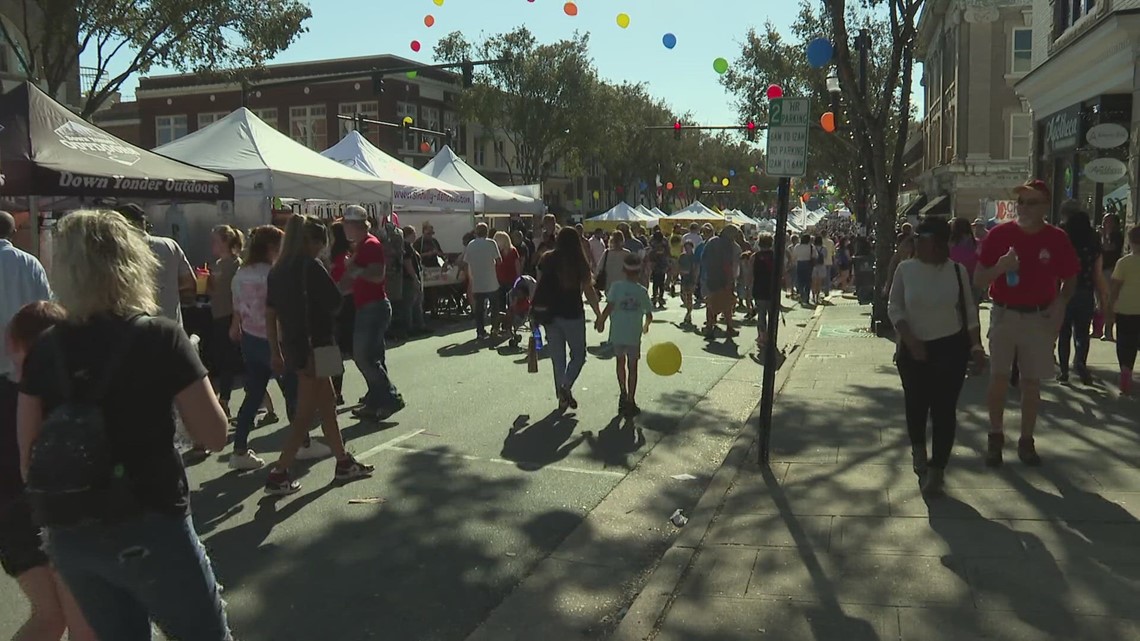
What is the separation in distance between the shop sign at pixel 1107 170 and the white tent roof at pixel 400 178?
36.3ft

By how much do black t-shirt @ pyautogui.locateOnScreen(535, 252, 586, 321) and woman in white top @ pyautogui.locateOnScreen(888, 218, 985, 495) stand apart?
326cm

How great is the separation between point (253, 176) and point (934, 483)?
35.7 feet

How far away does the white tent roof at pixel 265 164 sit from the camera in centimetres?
1415

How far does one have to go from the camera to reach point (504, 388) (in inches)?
401

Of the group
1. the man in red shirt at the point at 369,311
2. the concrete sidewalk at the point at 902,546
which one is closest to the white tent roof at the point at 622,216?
the man in red shirt at the point at 369,311

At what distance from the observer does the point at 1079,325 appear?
9.60 m

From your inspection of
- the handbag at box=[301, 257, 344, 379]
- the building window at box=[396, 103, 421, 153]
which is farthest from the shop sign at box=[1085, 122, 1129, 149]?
the building window at box=[396, 103, 421, 153]

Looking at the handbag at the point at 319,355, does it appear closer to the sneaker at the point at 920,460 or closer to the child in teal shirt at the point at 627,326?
the child in teal shirt at the point at 627,326

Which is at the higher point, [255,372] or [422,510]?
[255,372]

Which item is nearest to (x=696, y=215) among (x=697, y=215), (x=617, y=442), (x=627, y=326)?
(x=697, y=215)

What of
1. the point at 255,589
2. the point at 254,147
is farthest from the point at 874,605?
the point at 254,147

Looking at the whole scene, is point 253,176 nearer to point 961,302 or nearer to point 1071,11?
point 961,302

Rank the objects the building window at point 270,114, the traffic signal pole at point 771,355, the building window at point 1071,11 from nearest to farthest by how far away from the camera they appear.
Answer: the traffic signal pole at point 771,355, the building window at point 1071,11, the building window at point 270,114

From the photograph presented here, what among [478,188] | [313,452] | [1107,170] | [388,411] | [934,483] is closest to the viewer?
[934,483]
